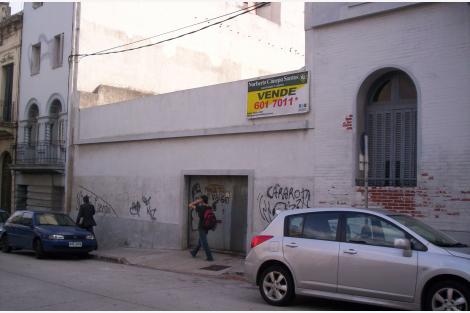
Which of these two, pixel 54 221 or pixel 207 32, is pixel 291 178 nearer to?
pixel 54 221

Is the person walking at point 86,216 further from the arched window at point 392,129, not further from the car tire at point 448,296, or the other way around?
the car tire at point 448,296

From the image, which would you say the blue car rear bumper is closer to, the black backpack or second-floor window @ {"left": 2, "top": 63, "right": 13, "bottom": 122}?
the black backpack

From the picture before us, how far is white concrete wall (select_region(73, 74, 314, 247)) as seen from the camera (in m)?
13.4

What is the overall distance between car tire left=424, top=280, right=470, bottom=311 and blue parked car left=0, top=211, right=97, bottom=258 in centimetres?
1064

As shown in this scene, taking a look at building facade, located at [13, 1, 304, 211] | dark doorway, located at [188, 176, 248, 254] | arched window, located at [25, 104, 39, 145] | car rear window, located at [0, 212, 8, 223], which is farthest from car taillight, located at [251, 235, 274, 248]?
arched window, located at [25, 104, 39, 145]

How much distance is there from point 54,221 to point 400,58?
10.8 meters

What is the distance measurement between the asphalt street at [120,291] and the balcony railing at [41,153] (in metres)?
8.89

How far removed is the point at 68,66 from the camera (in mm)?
21750

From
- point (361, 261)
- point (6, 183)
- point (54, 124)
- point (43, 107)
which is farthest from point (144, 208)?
point (6, 183)

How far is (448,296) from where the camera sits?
690cm

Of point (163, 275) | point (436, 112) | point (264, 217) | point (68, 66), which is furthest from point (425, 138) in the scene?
point (68, 66)

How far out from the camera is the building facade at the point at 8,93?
2564cm

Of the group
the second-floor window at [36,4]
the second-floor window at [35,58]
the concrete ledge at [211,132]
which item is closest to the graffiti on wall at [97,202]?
the concrete ledge at [211,132]

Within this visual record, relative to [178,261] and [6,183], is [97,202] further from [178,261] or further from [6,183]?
[6,183]
